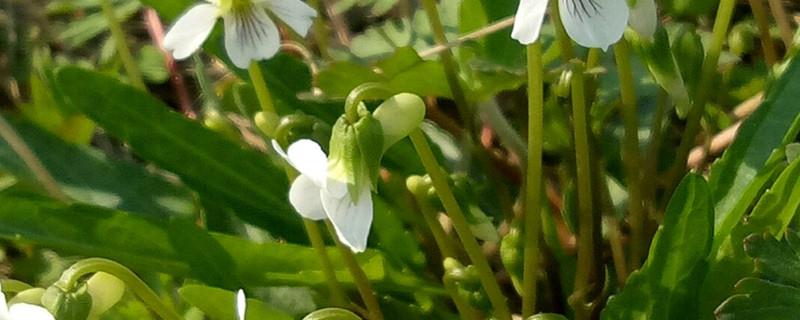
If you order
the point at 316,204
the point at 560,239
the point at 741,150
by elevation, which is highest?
the point at 316,204

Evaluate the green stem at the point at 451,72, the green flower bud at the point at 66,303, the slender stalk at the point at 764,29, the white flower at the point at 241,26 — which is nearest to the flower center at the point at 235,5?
the white flower at the point at 241,26

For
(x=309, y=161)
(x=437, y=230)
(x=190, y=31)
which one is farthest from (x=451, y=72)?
(x=309, y=161)

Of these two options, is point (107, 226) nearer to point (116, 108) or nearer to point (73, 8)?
point (116, 108)

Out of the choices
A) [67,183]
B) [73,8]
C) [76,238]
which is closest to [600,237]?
[76,238]

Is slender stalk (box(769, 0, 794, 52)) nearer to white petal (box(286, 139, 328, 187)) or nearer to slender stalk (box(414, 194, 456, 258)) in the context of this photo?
slender stalk (box(414, 194, 456, 258))

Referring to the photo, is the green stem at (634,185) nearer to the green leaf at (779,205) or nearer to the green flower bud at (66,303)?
the green leaf at (779,205)
